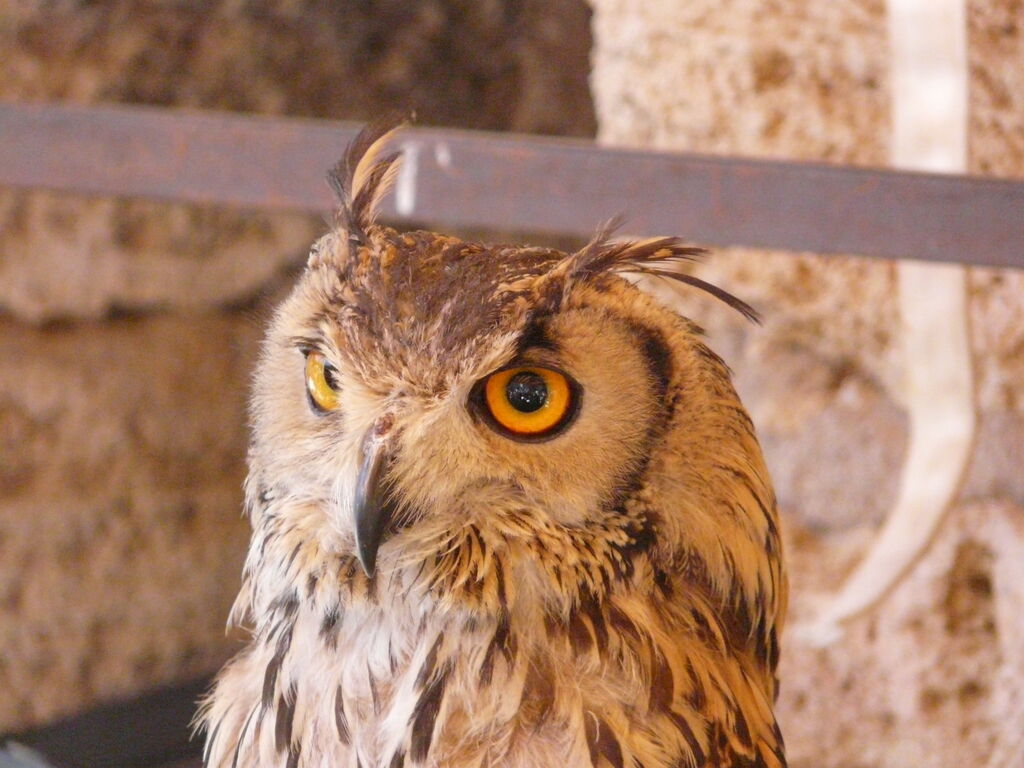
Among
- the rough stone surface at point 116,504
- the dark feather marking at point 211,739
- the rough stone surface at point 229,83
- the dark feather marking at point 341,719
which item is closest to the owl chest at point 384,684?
the dark feather marking at point 341,719

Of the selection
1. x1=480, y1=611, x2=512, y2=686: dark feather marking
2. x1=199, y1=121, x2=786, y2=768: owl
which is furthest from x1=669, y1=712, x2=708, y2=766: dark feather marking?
x1=480, y1=611, x2=512, y2=686: dark feather marking

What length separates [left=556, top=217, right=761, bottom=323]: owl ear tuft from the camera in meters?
0.78

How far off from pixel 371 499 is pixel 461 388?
9 cm

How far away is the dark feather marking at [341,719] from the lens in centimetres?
83

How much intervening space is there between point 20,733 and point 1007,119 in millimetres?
1287

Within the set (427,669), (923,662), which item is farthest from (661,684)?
(923,662)

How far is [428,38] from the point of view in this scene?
6.30 feet

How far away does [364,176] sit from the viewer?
85cm

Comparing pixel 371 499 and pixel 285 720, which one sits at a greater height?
pixel 371 499

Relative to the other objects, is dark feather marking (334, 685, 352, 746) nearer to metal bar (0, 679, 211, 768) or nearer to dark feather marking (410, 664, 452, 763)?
dark feather marking (410, 664, 452, 763)

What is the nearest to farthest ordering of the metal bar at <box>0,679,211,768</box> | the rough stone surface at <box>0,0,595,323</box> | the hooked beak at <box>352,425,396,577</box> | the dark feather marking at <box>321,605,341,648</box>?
the hooked beak at <box>352,425,396,577</box> < the dark feather marking at <box>321,605,341,648</box> < the metal bar at <box>0,679,211,768</box> < the rough stone surface at <box>0,0,595,323</box>

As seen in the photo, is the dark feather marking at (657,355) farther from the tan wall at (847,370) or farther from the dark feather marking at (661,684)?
the tan wall at (847,370)

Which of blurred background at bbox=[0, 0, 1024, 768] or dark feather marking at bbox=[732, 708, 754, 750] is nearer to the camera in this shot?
dark feather marking at bbox=[732, 708, 754, 750]

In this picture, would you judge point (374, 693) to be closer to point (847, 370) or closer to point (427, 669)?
point (427, 669)
